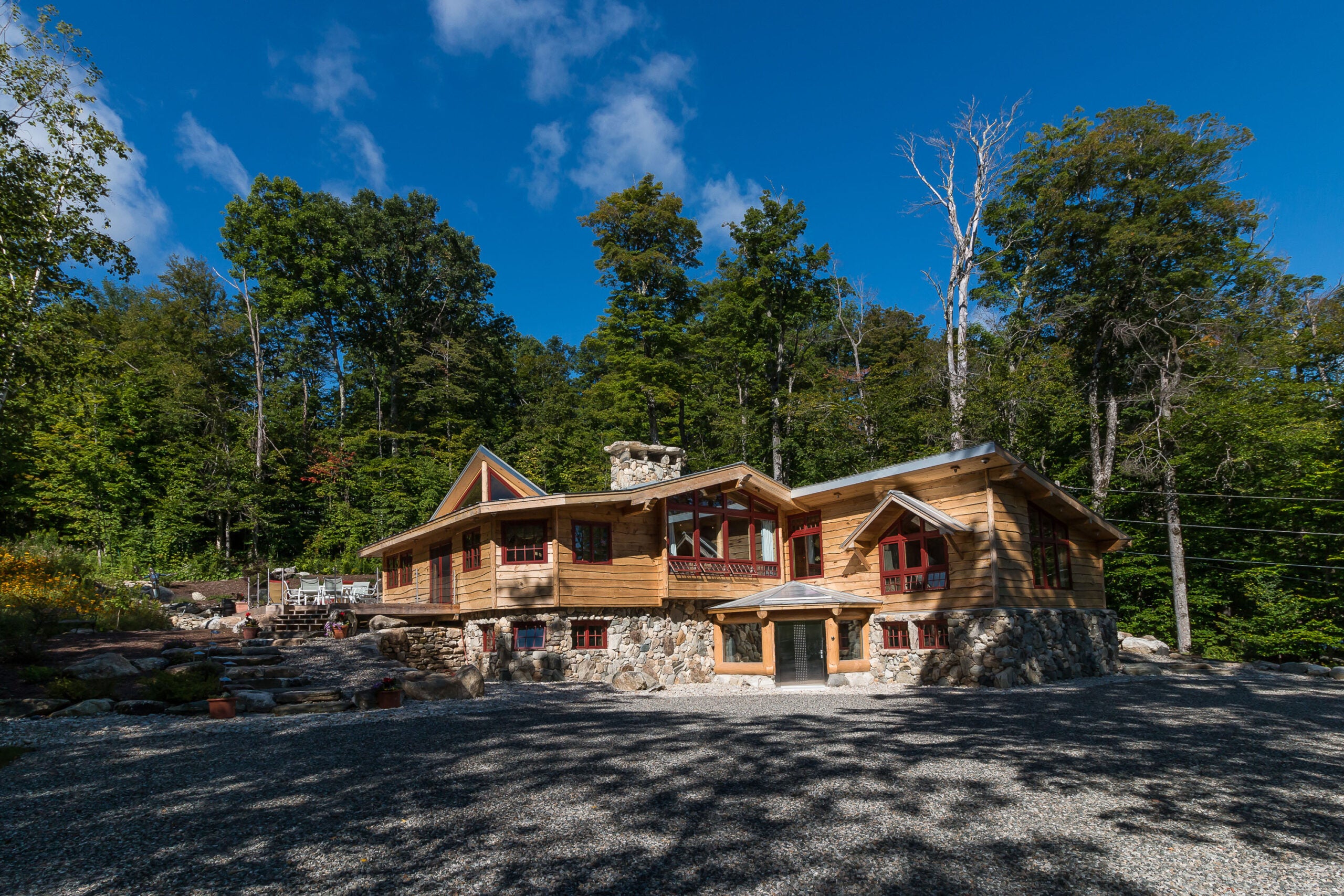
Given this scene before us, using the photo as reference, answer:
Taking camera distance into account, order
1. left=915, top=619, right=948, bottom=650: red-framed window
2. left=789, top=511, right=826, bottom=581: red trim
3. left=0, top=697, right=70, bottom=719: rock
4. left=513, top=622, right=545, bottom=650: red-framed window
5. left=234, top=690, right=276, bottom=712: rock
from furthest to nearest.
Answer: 1. left=789, top=511, right=826, bottom=581: red trim
2. left=513, top=622, right=545, bottom=650: red-framed window
3. left=915, top=619, right=948, bottom=650: red-framed window
4. left=234, top=690, right=276, bottom=712: rock
5. left=0, top=697, right=70, bottom=719: rock

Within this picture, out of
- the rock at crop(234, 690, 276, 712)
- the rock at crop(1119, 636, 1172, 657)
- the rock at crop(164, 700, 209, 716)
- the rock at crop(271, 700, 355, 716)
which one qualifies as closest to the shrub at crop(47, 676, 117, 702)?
the rock at crop(164, 700, 209, 716)

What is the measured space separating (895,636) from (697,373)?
15.5 metres

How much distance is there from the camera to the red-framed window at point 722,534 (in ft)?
56.9

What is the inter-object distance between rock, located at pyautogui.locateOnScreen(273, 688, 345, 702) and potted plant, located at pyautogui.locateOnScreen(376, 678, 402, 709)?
80 cm

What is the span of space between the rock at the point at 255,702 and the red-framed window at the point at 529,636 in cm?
630

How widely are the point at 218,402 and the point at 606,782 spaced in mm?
30842

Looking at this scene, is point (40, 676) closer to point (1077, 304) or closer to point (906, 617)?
point (906, 617)

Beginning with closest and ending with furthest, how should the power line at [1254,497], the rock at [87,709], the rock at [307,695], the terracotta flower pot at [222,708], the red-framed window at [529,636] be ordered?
the rock at [87,709], the terracotta flower pot at [222,708], the rock at [307,695], the red-framed window at [529,636], the power line at [1254,497]

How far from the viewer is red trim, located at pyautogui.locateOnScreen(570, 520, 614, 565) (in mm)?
16281

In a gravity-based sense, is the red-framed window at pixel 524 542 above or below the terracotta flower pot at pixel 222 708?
above

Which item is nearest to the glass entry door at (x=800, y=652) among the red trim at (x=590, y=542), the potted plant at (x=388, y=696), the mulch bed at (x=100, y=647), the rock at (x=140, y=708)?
the red trim at (x=590, y=542)

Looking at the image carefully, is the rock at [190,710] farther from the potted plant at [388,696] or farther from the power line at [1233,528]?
the power line at [1233,528]

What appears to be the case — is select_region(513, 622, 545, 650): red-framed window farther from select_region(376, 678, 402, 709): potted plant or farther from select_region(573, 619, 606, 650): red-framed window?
select_region(376, 678, 402, 709): potted plant

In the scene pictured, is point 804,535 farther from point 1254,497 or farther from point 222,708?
point 222,708
